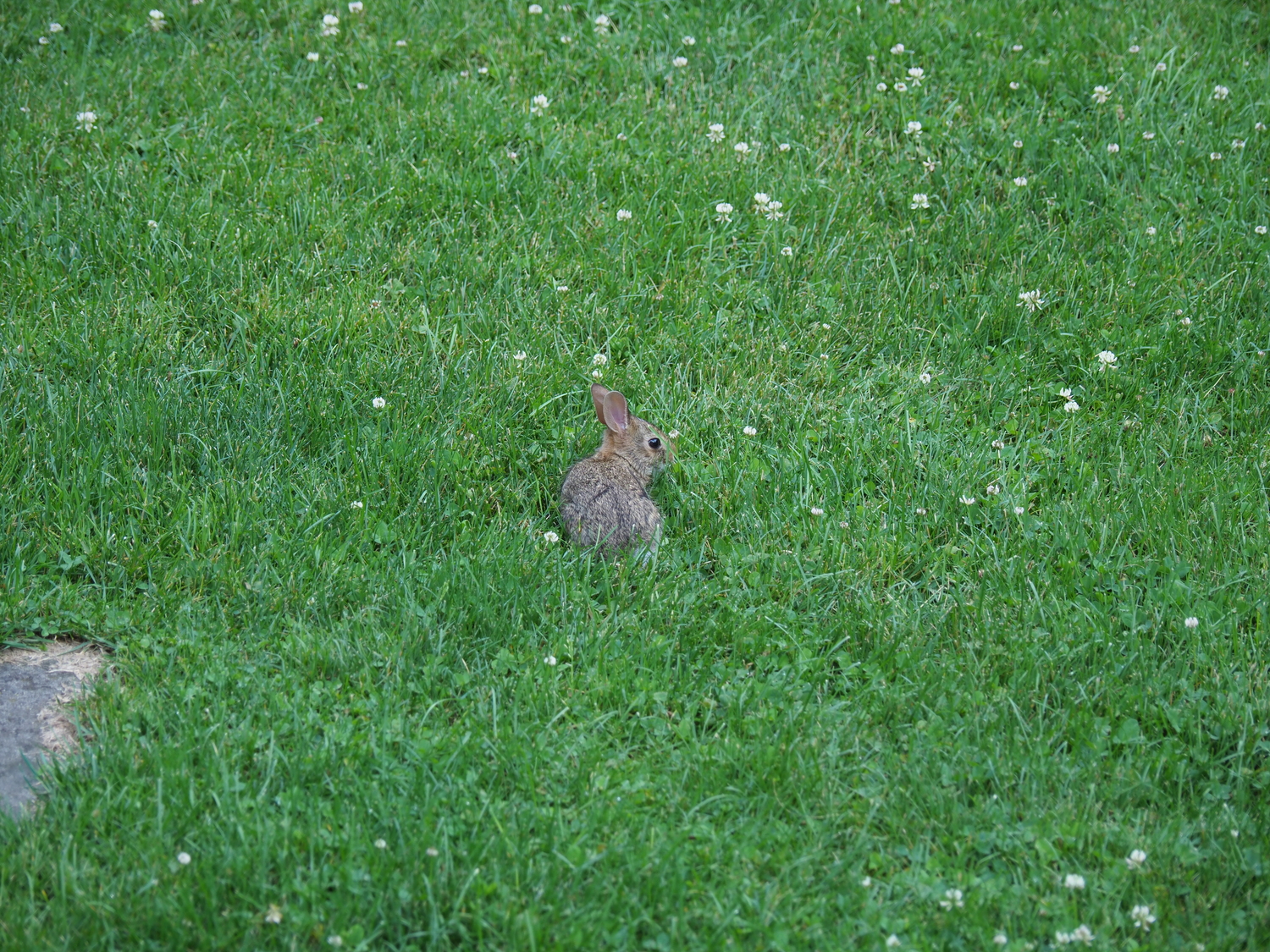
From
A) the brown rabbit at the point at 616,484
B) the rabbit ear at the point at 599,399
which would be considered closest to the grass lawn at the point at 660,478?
the brown rabbit at the point at 616,484

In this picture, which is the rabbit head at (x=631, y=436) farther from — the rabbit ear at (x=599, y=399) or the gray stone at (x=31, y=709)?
the gray stone at (x=31, y=709)

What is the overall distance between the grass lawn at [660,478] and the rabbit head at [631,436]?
11 centimetres

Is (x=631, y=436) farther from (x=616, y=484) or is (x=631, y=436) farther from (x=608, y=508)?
(x=608, y=508)

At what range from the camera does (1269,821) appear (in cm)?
396

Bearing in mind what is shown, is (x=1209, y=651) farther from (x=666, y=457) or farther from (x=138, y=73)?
(x=138, y=73)

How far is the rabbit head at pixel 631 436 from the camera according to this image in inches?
222

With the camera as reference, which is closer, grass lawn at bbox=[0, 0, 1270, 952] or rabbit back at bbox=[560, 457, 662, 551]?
grass lawn at bbox=[0, 0, 1270, 952]

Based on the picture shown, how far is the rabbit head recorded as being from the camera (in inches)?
222

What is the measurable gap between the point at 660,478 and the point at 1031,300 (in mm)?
2405

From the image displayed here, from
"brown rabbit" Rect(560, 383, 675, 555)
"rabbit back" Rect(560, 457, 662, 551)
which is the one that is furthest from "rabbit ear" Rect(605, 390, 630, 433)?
"rabbit back" Rect(560, 457, 662, 551)

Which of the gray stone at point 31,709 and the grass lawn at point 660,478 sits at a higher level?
the grass lawn at point 660,478

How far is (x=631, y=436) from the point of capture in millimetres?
5672

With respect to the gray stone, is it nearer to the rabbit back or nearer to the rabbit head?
the rabbit back

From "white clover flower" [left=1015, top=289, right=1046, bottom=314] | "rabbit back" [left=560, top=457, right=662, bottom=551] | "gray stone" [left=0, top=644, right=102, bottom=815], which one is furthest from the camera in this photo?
"white clover flower" [left=1015, top=289, right=1046, bottom=314]
